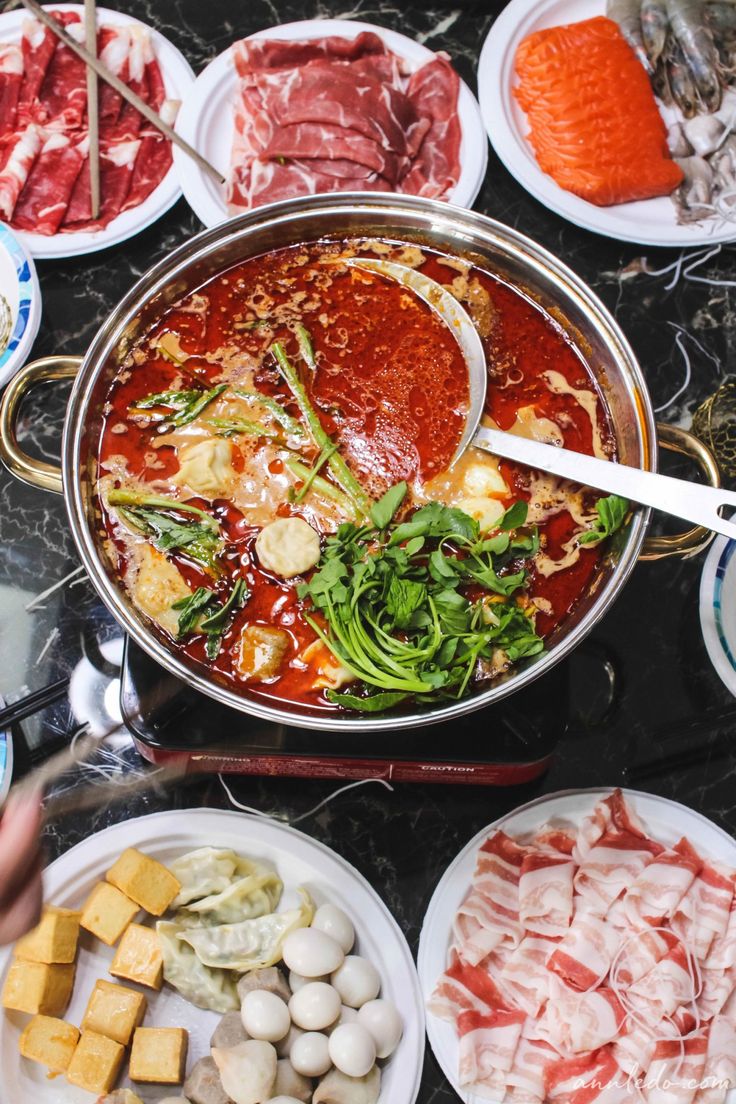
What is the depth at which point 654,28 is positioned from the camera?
3533mm

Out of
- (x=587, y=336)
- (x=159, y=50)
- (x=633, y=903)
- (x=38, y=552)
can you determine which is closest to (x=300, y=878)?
(x=633, y=903)

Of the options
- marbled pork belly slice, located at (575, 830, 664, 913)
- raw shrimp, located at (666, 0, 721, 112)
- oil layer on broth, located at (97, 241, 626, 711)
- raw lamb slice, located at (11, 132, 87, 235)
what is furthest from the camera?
raw shrimp, located at (666, 0, 721, 112)

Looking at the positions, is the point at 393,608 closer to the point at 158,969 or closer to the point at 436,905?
the point at 436,905

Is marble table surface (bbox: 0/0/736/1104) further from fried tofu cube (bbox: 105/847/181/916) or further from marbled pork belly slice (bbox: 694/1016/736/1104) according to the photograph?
marbled pork belly slice (bbox: 694/1016/736/1104)

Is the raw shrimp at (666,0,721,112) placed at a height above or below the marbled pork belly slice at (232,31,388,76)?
below

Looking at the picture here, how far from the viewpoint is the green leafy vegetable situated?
7.54 ft

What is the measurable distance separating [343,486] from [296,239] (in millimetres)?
744

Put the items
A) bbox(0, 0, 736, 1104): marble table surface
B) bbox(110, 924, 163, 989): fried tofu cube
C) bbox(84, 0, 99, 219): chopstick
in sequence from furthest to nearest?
bbox(84, 0, 99, 219): chopstick → bbox(0, 0, 736, 1104): marble table surface → bbox(110, 924, 163, 989): fried tofu cube

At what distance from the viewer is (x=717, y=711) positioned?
2.97m

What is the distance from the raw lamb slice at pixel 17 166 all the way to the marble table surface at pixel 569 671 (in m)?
0.23

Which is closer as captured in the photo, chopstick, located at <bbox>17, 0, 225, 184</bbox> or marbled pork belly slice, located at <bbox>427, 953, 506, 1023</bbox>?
marbled pork belly slice, located at <bbox>427, 953, 506, 1023</bbox>

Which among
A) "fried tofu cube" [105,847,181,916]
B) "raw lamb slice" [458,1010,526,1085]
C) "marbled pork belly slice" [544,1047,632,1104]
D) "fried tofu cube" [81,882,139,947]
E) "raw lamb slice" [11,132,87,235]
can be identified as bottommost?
"marbled pork belly slice" [544,1047,632,1104]

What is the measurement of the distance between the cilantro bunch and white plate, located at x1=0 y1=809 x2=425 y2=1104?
719mm

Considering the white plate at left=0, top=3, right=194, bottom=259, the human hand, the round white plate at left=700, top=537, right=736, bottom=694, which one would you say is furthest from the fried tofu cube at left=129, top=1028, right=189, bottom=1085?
the white plate at left=0, top=3, right=194, bottom=259
